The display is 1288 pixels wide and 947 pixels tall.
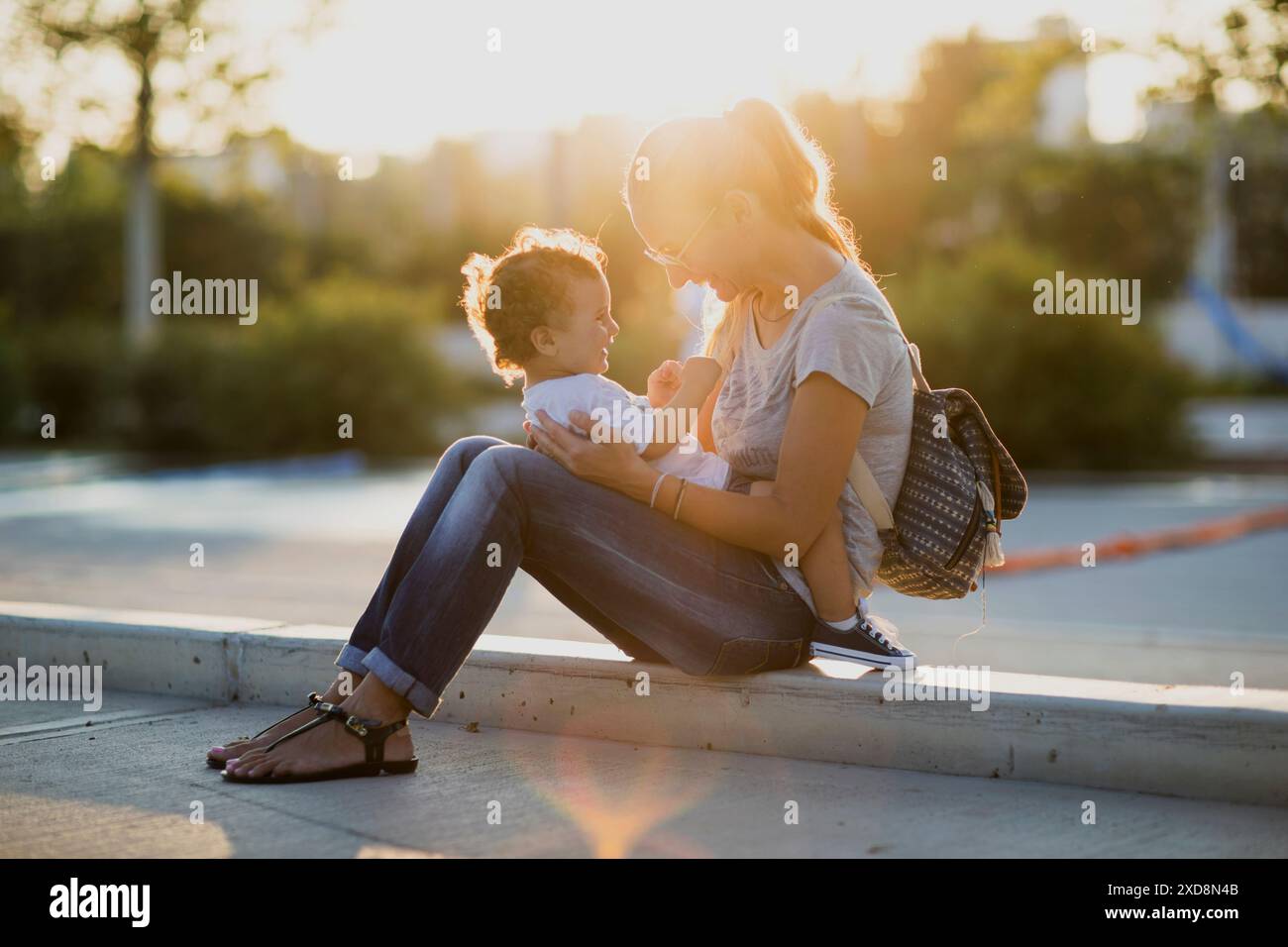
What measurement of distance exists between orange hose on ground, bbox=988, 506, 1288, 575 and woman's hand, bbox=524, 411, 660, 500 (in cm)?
609

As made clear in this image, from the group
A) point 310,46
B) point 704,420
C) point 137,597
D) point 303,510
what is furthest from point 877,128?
point 704,420

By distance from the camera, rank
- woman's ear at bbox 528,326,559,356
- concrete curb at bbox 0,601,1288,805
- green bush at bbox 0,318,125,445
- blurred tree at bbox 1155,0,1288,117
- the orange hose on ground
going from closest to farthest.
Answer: concrete curb at bbox 0,601,1288,805 < woman's ear at bbox 528,326,559,356 < the orange hose on ground < blurred tree at bbox 1155,0,1288,117 < green bush at bbox 0,318,125,445

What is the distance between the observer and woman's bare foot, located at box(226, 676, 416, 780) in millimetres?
3602

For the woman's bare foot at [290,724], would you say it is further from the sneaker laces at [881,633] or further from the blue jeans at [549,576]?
the sneaker laces at [881,633]

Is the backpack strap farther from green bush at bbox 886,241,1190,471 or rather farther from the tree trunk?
the tree trunk

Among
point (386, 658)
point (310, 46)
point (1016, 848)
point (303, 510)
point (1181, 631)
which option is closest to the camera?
point (1016, 848)

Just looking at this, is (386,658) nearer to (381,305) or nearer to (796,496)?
→ (796,496)

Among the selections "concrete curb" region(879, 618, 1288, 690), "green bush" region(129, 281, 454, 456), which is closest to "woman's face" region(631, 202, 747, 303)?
"concrete curb" region(879, 618, 1288, 690)

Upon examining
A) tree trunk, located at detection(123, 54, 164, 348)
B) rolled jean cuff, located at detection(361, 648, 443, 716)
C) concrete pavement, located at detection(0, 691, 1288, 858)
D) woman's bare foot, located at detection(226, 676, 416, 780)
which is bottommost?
concrete pavement, located at detection(0, 691, 1288, 858)

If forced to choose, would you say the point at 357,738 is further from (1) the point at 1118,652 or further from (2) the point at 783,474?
(1) the point at 1118,652

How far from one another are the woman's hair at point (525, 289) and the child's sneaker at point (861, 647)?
1.00 m

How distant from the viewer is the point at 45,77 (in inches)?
886

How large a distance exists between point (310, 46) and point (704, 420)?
21.2 metres

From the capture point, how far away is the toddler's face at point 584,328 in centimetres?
385
